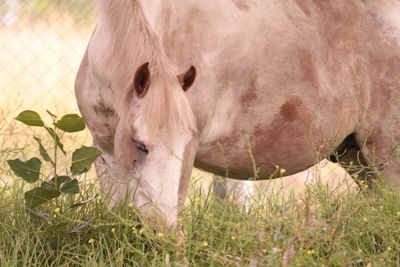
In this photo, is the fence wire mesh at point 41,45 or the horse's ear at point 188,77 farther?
the fence wire mesh at point 41,45

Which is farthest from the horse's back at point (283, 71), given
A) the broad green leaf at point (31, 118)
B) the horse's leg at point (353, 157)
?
the broad green leaf at point (31, 118)

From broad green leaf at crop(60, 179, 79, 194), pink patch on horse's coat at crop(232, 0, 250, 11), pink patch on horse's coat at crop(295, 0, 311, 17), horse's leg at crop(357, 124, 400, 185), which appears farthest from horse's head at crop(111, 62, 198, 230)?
horse's leg at crop(357, 124, 400, 185)

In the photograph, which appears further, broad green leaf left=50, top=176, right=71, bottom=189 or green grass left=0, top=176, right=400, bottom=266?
broad green leaf left=50, top=176, right=71, bottom=189

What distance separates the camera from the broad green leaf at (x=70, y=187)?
376 cm

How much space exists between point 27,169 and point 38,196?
0.11 meters

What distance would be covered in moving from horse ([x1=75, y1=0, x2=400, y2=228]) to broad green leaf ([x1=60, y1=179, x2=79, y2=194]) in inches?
7.4

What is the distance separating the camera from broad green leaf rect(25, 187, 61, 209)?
3729 mm

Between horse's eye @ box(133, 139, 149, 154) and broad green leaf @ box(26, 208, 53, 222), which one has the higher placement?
horse's eye @ box(133, 139, 149, 154)

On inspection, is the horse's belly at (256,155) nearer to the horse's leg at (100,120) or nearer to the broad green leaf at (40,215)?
the horse's leg at (100,120)

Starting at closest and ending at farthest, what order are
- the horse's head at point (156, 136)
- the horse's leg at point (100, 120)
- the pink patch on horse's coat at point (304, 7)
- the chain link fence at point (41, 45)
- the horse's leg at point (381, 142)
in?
the horse's head at point (156, 136) < the horse's leg at point (100, 120) < the pink patch on horse's coat at point (304, 7) < the horse's leg at point (381, 142) < the chain link fence at point (41, 45)

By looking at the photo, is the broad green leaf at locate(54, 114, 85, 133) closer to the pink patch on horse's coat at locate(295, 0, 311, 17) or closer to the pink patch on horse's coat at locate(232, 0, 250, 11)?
the pink patch on horse's coat at locate(232, 0, 250, 11)

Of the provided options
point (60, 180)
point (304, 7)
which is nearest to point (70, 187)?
point (60, 180)

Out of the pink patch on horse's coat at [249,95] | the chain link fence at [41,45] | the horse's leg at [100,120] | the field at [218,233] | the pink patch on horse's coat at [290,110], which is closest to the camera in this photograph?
the field at [218,233]

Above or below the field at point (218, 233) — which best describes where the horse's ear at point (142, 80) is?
above
